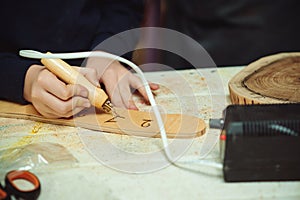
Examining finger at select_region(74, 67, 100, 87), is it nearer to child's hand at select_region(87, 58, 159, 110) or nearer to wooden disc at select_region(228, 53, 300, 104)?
child's hand at select_region(87, 58, 159, 110)

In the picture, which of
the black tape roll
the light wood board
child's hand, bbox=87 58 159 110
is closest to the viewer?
the black tape roll

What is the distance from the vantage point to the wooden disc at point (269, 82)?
26.1 inches

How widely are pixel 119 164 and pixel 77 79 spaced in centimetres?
16

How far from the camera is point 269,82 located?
721 mm

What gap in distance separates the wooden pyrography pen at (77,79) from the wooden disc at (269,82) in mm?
206

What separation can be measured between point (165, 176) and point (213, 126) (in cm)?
10

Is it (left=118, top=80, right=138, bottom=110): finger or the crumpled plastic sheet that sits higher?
the crumpled plastic sheet

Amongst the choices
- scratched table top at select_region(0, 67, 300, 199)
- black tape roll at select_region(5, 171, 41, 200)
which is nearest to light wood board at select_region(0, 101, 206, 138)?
scratched table top at select_region(0, 67, 300, 199)

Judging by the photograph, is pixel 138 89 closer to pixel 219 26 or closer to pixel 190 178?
pixel 190 178

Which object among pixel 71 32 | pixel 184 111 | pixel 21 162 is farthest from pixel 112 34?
pixel 21 162

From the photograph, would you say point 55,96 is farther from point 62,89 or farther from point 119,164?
point 119,164

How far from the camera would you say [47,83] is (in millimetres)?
653

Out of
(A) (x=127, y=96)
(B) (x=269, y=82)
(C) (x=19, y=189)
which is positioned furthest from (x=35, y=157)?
(B) (x=269, y=82)

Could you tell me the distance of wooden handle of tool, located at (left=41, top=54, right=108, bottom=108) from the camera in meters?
0.65
